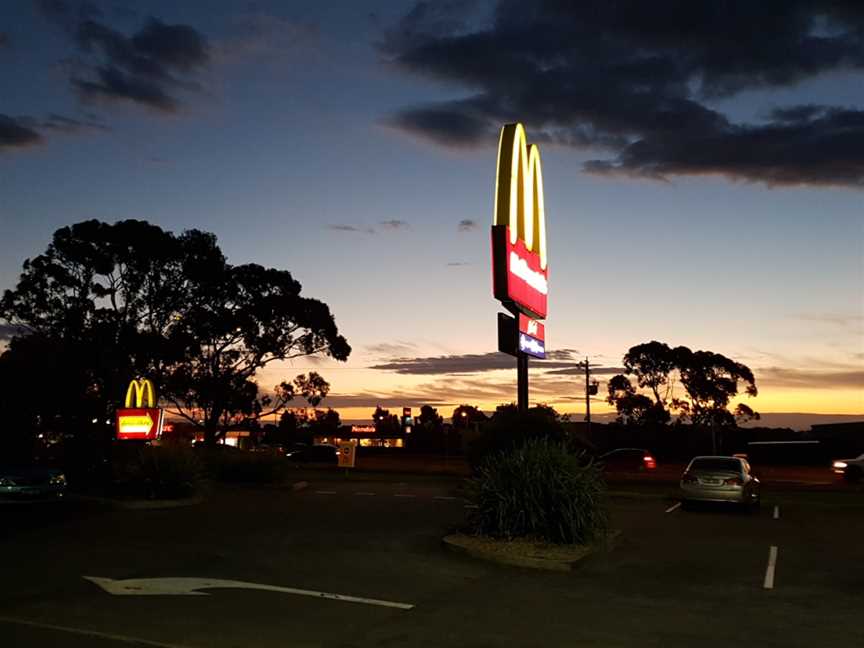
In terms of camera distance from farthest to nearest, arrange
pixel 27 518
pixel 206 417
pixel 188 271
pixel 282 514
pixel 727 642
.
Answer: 1. pixel 206 417
2. pixel 188 271
3. pixel 282 514
4. pixel 27 518
5. pixel 727 642

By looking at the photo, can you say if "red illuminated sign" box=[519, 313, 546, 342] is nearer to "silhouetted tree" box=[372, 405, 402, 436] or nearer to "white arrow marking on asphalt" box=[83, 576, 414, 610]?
"white arrow marking on asphalt" box=[83, 576, 414, 610]

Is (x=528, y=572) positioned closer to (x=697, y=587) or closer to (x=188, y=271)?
(x=697, y=587)

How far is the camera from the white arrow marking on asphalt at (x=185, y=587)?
407 inches

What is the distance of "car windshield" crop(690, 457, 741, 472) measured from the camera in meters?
22.9

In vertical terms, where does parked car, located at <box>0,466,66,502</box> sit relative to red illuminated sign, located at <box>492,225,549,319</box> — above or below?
below

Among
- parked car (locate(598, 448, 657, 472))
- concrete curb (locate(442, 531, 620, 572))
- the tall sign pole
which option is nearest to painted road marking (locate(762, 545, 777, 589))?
concrete curb (locate(442, 531, 620, 572))

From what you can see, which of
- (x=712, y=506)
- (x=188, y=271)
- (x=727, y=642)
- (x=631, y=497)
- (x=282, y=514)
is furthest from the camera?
(x=188, y=271)

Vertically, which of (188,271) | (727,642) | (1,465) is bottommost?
(727,642)

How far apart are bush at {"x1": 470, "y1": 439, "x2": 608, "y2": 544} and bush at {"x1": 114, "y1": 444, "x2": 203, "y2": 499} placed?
9.89 m

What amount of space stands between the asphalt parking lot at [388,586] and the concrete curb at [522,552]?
0.23 metres

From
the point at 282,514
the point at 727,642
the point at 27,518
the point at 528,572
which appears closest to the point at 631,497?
the point at 282,514

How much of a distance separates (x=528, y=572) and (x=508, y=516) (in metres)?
1.87

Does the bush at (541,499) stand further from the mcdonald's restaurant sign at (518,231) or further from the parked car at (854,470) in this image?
the parked car at (854,470)

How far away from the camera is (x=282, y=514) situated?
2009 cm
